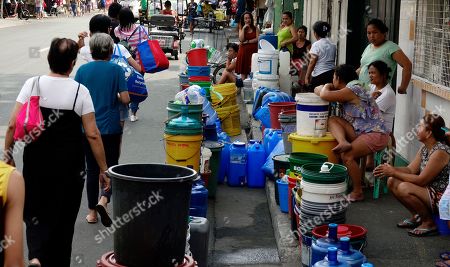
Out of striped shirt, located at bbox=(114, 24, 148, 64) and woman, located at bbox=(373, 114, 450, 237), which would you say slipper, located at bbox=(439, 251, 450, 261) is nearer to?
woman, located at bbox=(373, 114, 450, 237)

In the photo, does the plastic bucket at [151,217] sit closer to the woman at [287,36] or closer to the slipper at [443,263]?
the slipper at [443,263]

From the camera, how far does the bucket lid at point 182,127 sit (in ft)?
31.4

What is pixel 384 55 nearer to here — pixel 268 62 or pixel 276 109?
pixel 276 109

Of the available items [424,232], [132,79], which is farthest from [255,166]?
[424,232]

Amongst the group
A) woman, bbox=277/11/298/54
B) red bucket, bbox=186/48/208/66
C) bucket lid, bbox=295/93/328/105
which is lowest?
red bucket, bbox=186/48/208/66

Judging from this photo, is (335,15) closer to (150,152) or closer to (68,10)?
(150,152)

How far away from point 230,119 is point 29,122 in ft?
26.6

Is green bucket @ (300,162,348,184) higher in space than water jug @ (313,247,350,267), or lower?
higher

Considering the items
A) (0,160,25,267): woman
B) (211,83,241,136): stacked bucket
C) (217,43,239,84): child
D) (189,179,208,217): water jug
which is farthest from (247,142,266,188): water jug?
(0,160,25,267): woman

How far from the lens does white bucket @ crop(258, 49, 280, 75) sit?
1567 cm

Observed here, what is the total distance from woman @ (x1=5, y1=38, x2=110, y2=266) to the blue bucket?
116 inches

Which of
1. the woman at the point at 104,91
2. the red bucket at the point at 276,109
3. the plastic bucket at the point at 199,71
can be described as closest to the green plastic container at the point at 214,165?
the red bucket at the point at 276,109

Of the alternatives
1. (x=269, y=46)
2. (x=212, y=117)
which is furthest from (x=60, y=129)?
(x=269, y=46)

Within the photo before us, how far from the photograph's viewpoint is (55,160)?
6375 mm
